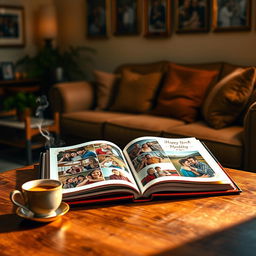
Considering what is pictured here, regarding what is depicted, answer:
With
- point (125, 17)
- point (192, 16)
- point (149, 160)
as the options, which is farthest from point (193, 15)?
point (149, 160)

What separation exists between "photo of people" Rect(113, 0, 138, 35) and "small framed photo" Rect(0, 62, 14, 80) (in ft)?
4.00

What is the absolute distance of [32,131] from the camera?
11.4 feet

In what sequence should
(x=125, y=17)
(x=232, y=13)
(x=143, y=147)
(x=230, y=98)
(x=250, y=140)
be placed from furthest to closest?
1. (x=125, y=17)
2. (x=232, y=13)
3. (x=230, y=98)
4. (x=250, y=140)
5. (x=143, y=147)

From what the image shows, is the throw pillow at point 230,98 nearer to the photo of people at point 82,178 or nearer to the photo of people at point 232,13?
the photo of people at point 232,13

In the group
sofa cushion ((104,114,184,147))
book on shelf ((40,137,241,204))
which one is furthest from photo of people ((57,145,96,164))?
sofa cushion ((104,114,184,147))

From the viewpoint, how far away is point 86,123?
353 centimetres

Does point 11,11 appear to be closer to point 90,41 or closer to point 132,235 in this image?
point 90,41

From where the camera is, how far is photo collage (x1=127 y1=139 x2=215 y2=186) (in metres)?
1.34

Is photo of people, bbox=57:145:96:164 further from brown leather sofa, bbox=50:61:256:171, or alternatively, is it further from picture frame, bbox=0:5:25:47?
picture frame, bbox=0:5:25:47

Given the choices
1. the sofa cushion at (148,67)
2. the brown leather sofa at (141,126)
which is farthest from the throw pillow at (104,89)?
the sofa cushion at (148,67)

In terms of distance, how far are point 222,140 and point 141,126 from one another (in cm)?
69

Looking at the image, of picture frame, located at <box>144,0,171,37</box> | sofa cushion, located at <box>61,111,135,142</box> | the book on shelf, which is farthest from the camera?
picture frame, located at <box>144,0,171,37</box>

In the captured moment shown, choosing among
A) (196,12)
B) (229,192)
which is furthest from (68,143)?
(229,192)

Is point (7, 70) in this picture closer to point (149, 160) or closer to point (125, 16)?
point (125, 16)
